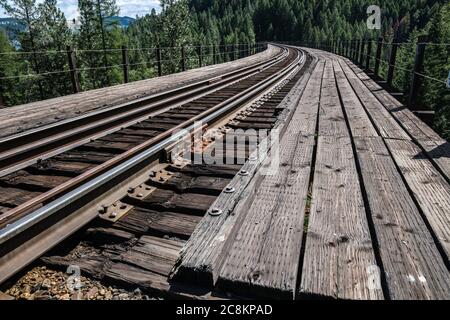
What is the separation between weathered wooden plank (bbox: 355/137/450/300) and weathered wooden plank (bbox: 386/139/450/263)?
6cm

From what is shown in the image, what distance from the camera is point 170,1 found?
1879 inches

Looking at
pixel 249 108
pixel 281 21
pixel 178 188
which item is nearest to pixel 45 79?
pixel 249 108

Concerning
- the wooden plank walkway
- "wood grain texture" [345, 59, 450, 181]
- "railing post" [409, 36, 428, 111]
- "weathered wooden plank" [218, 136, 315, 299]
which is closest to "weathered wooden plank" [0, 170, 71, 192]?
the wooden plank walkway

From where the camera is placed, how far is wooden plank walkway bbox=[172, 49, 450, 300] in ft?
5.86

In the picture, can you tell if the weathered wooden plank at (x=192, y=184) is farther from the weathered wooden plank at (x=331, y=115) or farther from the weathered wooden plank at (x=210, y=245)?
the weathered wooden plank at (x=331, y=115)

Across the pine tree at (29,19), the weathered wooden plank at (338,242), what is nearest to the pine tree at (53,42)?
the pine tree at (29,19)

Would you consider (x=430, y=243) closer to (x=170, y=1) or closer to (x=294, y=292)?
(x=294, y=292)

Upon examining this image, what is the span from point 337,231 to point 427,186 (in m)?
1.21

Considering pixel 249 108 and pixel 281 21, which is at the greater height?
pixel 281 21

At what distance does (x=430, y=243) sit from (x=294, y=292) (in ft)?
3.19

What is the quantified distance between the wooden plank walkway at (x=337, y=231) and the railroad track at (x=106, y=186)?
0.42 m

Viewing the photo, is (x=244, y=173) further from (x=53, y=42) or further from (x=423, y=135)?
(x=53, y=42)

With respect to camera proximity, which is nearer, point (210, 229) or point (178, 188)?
point (210, 229)
